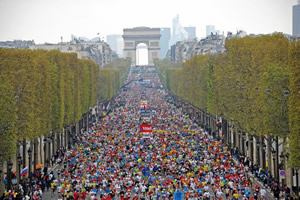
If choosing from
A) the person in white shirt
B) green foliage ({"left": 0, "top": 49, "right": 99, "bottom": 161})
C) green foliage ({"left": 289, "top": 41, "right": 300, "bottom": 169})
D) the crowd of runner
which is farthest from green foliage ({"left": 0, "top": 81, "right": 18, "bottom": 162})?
green foliage ({"left": 289, "top": 41, "right": 300, "bottom": 169})

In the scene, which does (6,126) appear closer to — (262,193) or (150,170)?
(150,170)

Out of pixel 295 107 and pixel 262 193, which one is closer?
pixel 262 193

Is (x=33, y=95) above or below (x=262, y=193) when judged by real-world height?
above

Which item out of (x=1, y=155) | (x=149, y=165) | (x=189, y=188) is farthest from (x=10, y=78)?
(x=189, y=188)

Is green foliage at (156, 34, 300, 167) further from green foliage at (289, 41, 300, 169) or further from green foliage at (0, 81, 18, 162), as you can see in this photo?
green foliage at (0, 81, 18, 162)

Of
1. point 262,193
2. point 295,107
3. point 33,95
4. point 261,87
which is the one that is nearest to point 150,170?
point 261,87

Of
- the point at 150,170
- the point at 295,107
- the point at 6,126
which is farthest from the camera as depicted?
the point at 150,170

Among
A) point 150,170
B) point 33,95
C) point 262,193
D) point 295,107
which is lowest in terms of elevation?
point 150,170

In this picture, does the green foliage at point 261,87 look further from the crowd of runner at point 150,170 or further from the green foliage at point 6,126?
the green foliage at point 6,126

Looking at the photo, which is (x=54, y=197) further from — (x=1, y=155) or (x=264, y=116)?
(x=264, y=116)
